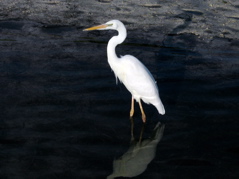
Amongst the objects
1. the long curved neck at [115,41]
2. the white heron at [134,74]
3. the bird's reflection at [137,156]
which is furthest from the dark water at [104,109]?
the long curved neck at [115,41]

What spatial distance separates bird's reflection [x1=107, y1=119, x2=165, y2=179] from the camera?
5.92 meters

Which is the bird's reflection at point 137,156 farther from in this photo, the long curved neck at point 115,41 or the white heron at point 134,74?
the long curved neck at point 115,41

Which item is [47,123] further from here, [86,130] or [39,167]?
[39,167]

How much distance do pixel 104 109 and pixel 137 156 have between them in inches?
53.1

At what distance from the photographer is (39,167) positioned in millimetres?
5836

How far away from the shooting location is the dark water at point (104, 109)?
6.05m

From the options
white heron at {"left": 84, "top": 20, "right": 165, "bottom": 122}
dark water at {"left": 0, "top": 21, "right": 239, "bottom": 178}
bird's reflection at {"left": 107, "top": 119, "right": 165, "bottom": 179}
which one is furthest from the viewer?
white heron at {"left": 84, "top": 20, "right": 165, "bottom": 122}

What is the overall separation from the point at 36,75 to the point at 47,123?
5.79 ft

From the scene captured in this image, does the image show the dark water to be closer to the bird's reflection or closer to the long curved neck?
the bird's reflection

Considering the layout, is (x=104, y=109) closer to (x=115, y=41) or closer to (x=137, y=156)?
(x=115, y=41)

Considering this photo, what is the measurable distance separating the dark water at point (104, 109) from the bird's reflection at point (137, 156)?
2cm

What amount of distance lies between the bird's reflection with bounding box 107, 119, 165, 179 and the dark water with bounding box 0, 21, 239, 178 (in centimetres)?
2

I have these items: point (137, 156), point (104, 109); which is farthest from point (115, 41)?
point (137, 156)

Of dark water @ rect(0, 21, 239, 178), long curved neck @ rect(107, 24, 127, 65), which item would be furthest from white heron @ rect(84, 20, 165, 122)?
dark water @ rect(0, 21, 239, 178)
